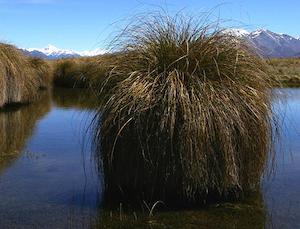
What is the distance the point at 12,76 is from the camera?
61.3 feet

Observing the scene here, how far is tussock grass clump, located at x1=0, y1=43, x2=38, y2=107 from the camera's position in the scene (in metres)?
18.0

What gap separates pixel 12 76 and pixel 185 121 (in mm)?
13797

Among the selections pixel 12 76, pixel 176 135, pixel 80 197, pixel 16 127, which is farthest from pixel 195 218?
pixel 12 76

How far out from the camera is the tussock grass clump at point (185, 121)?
6.07 meters

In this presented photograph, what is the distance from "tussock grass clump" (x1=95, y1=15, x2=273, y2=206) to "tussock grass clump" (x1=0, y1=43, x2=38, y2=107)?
39.0 feet

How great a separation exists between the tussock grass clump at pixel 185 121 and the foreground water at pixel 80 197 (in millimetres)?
324

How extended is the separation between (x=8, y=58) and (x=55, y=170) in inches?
447

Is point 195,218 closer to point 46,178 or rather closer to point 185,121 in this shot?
point 185,121

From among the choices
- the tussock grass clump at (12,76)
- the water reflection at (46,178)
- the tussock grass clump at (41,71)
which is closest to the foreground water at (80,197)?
the water reflection at (46,178)

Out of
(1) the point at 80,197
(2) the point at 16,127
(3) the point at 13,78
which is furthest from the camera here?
(3) the point at 13,78

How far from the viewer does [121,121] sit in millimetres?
6238

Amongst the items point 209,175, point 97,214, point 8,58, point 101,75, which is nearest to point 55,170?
point 101,75

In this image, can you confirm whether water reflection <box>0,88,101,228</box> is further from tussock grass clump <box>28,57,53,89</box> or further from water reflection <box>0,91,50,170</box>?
tussock grass clump <box>28,57,53,89</box>

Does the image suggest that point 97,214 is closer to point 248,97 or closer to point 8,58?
point 248,97
